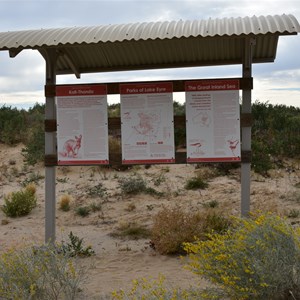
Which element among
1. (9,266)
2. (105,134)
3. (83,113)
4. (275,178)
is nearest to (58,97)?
(83,113)

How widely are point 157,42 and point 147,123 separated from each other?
1275 millimetres

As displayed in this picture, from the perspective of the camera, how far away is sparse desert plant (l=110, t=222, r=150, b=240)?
8451mm

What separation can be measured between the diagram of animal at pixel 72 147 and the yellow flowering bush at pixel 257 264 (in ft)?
10.2

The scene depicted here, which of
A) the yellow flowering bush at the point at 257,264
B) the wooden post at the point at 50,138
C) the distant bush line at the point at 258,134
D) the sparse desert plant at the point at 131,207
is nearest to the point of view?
the yellow flowering bush at the point at 257,264

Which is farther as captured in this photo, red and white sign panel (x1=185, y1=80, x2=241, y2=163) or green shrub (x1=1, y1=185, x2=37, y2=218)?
green shrub (x1=1, y1=185, x2=37, y2=218)

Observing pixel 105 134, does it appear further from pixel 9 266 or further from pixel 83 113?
pixel 9 266

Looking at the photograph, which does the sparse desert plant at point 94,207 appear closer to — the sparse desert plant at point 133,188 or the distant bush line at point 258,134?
the sparse desert plant at point 133,188

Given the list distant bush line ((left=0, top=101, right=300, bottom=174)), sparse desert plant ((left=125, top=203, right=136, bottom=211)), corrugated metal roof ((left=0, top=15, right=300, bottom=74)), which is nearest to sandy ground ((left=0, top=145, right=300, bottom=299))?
sparse desert plant ((left=125, top=203, right=136, bottom=211))

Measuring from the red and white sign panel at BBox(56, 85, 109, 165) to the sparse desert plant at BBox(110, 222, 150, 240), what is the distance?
1.91 m

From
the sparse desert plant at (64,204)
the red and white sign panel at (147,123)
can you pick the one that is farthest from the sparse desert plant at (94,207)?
the red and white sign panel at (147,123)

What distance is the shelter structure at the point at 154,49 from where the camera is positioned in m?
6.30

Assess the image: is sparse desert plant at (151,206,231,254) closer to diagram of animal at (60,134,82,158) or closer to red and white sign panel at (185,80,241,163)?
red and white sign panel at (185,80,241,163)

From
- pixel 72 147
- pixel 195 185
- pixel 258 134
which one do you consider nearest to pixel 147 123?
pixel 72 147

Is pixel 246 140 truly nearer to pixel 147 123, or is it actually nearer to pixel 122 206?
pixel 147 123
